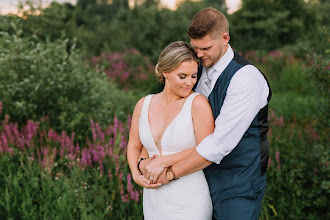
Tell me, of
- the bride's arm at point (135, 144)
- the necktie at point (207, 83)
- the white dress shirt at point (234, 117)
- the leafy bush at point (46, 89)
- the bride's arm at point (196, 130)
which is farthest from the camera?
the leafy bush at point (46, 89)

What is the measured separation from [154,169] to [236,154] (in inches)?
23.6

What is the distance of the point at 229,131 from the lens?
2219mm

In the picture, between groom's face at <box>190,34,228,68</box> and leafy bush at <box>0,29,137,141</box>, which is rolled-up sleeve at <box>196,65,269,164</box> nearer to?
groom's face at <box>190,34,228,68</box>

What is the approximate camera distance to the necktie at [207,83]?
253 centimetres

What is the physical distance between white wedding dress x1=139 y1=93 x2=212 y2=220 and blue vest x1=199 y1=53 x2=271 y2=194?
4.3 inches

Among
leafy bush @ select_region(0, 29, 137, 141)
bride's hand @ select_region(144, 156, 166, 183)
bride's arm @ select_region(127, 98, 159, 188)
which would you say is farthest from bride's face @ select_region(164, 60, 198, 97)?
leafy bush @ select_region(0, 29, 137, 141)

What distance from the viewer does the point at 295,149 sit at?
4.57m

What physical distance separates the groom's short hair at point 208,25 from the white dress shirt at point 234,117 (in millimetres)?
355

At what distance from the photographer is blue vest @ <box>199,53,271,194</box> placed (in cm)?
236

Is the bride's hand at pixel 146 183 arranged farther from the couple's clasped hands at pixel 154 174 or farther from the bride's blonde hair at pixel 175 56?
the bride's blonde hair at pixel 175 56

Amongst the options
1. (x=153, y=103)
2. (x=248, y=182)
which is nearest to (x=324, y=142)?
(x=248, y=182)

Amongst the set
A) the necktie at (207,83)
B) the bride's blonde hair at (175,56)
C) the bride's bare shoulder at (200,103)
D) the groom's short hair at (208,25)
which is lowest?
the bride's bare shoulder at (200,103)

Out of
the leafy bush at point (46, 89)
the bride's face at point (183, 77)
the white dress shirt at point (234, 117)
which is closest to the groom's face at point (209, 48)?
the bride's face at point (183, 77)

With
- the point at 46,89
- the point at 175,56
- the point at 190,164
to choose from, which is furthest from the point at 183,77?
the point at 46,89
